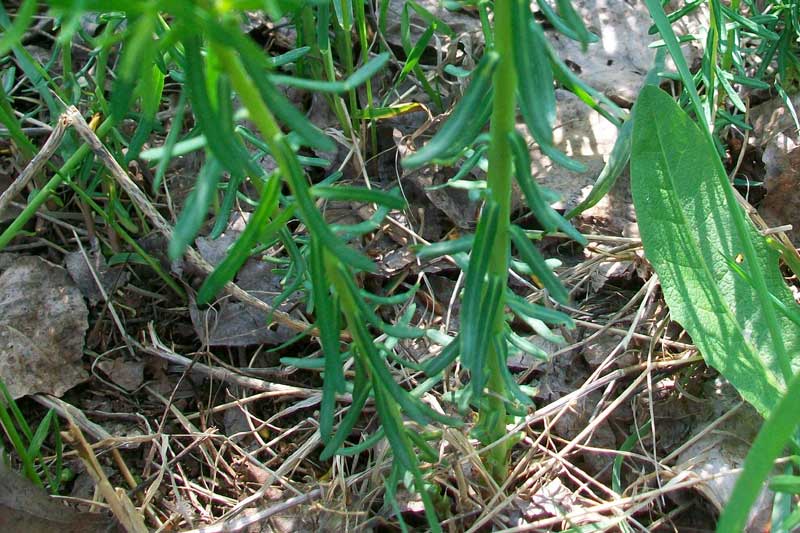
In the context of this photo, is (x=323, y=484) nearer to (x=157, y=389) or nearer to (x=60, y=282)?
(x=157, y=389)

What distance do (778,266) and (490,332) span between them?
0.91 meters

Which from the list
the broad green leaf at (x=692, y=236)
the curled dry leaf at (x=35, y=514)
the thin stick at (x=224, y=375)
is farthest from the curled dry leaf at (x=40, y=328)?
the broad green leaf at (x=692, y=236)

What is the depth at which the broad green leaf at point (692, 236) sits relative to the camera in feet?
5.39

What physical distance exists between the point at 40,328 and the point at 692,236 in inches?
58.7

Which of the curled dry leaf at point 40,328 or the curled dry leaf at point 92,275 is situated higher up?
the curled dry leaf at point 92,275

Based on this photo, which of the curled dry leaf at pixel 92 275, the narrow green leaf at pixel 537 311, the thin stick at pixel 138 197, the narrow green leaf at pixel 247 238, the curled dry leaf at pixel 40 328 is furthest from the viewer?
the curled dry leaf at pixel 92 275

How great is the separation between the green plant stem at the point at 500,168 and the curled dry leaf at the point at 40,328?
100 centimetres

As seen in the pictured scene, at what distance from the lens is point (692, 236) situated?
1.70m

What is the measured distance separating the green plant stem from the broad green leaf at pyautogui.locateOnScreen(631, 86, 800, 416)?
489 millimetres

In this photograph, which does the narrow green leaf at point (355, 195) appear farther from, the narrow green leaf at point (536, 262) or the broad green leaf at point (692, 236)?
the broad green leaf at point (692, 236)

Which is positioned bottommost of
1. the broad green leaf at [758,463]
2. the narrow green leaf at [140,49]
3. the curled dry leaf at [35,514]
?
the curled dry leaf at [35,514]

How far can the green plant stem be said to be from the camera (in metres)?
0.95

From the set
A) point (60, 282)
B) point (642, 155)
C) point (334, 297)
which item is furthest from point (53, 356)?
point (642, 155)

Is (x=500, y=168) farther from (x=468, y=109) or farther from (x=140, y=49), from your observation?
(x=140, y=49)
